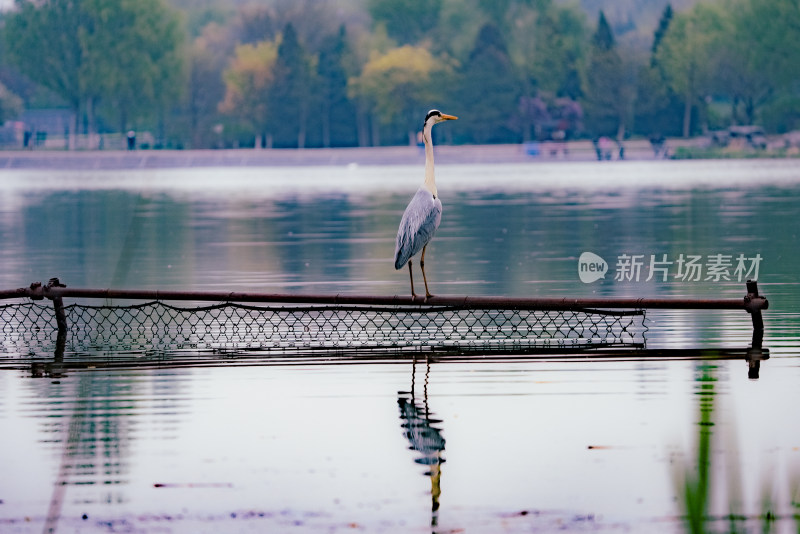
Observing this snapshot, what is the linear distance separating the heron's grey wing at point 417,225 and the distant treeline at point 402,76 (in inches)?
4362

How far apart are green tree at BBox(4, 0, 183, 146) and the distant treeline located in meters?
0.14

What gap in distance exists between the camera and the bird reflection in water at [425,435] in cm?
804

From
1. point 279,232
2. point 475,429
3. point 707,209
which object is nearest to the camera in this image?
point 475,429

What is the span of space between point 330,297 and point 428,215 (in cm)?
105

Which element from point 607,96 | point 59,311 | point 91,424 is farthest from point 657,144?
point 91,424

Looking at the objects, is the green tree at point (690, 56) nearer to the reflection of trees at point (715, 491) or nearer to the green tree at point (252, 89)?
the green tree at point (252, 89)

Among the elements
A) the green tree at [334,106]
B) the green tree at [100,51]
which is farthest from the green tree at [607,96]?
the green tree at [100,51]

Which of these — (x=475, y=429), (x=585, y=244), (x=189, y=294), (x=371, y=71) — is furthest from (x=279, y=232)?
(x=371, y=71)

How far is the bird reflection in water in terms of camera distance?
8.04 m

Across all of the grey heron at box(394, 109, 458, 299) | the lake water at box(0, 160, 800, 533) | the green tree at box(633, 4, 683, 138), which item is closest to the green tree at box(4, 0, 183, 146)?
the green tree at box(633, 4, 683, 138)

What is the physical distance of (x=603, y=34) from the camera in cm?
12988

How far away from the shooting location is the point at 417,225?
12188 millimetres

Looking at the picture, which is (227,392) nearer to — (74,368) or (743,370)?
(74,368)

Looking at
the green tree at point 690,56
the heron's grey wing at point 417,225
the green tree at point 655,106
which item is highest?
the green tree at point 690,56
